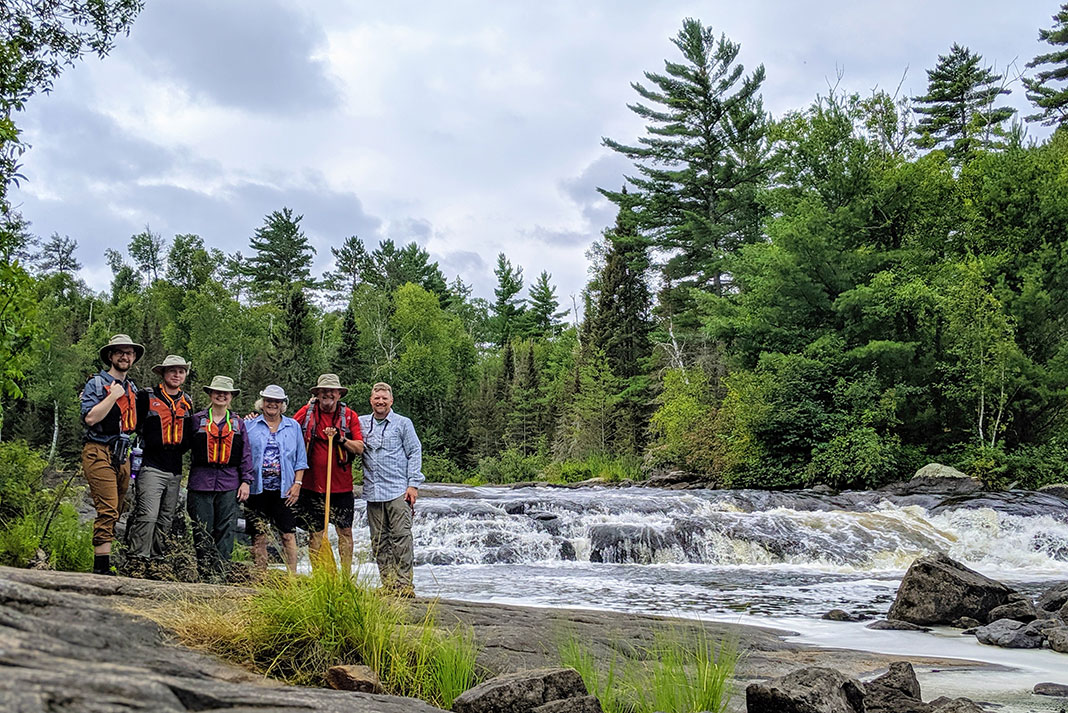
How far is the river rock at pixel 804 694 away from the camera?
13.6 feet

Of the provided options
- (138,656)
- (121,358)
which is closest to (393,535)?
(121,358)

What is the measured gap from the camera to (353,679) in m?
3.80

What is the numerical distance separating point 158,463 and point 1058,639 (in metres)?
8.37

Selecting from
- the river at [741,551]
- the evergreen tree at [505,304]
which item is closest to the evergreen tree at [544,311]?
the evergreen tree at [505,304]

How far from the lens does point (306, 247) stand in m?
67.1

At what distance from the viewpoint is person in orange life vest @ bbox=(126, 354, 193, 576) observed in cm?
703

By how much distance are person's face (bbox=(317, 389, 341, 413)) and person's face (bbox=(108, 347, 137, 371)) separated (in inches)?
63.6

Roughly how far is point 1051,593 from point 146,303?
209ft

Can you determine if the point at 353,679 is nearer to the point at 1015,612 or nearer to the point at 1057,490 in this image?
→ the point at 1015,612

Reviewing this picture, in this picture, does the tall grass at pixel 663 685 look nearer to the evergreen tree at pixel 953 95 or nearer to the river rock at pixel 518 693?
the river rock at pixel 518 693

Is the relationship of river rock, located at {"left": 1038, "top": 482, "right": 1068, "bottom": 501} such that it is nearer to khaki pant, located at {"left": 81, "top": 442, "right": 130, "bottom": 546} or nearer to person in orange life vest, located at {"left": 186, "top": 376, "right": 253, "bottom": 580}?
person in orange life vest, located at {"left": 186, "top": 376, "right": 253, "bottom": 580}

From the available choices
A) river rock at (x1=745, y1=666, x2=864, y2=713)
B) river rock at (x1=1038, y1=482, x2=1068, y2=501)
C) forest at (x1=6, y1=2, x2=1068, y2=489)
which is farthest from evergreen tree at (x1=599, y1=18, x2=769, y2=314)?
river rock at (x1=745, y1=666, x2=864, y2=713)

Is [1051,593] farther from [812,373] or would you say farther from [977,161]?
[977,161]

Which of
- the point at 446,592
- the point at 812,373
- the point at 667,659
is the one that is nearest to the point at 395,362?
the point at 812,373
